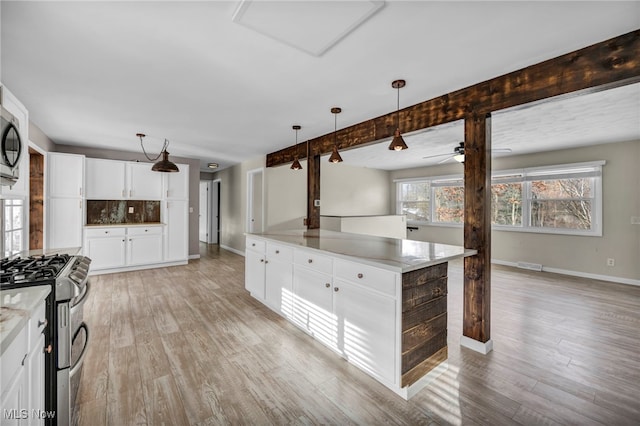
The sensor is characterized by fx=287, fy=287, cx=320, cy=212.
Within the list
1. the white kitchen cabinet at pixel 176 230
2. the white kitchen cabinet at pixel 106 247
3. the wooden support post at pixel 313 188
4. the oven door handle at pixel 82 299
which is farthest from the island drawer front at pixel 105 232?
the oven door handle at pixel 82 299

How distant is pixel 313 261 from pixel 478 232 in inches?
57.8

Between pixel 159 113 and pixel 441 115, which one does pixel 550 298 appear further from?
pixel 159 113

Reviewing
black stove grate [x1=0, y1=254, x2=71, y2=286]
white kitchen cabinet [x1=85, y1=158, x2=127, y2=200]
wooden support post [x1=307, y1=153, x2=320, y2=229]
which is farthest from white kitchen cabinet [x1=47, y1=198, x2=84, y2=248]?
wooden support post [x1=307, y1=153, x2=320, y2=229]

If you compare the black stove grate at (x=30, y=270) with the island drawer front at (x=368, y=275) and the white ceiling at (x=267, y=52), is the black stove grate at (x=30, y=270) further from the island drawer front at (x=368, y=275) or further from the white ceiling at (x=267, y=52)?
the island drawer front at (x=368, y=275)

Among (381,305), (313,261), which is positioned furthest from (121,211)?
(381,305)

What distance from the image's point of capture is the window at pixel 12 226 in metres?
2.92

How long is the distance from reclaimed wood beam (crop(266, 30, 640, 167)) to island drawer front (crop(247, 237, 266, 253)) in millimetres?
1981

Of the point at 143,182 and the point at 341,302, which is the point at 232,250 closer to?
the point at 143,182

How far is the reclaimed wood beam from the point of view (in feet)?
6.03

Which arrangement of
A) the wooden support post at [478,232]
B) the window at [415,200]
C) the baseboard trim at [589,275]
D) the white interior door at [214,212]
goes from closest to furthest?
the wooden support post at [478,232] → the baseboard trim at [589,275] → the window at [415,200] → the white interior door at [214,212]

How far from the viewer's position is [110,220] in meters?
5.59

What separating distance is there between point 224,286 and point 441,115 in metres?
3.69

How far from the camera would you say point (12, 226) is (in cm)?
313

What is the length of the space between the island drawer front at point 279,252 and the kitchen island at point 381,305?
14cm
